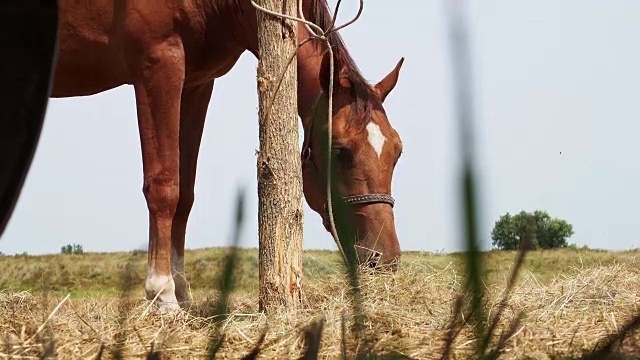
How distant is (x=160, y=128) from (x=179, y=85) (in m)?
0.21

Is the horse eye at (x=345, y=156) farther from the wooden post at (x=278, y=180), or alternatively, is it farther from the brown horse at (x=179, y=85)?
the wooden post at (x=278, y=180)

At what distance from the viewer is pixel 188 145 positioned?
16.3 ft

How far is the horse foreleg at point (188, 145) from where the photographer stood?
4.79m

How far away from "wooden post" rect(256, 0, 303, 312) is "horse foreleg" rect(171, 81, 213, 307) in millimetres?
1011

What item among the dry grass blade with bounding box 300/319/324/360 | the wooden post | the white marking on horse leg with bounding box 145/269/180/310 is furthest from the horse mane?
the dry grass blade with bounding box 300/319/324/360

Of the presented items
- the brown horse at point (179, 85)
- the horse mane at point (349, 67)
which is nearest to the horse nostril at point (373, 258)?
the brown horse at point (179, 85)

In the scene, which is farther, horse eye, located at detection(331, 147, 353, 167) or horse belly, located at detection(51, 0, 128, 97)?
horse belly, located at detection(51, 0, 128, 97)

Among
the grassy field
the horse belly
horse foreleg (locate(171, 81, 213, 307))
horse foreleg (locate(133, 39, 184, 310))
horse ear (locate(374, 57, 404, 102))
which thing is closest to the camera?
the grassy field

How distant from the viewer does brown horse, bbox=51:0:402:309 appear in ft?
13.8

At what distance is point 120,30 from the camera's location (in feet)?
14.5

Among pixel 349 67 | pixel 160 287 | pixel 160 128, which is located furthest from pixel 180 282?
pixel 349 67

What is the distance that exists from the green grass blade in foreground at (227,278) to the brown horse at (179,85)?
11.0 ft

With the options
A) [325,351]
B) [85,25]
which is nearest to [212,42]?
[85,25]

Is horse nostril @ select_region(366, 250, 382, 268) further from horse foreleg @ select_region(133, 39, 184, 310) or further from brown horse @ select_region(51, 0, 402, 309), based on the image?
horse foreleg @ select_region(133, 39, 184, 310)
